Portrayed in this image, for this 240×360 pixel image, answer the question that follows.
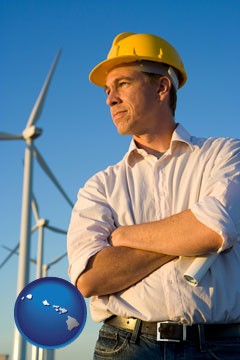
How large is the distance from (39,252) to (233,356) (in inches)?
1556

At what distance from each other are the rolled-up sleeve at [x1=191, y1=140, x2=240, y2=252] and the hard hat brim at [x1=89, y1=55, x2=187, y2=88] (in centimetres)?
126

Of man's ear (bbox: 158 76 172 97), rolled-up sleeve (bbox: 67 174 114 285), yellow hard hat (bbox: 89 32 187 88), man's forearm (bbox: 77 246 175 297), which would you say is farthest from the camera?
man's ear (bbox: 158 76 172 97)

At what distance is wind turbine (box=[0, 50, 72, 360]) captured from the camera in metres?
27.7

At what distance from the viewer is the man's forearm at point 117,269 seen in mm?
3984

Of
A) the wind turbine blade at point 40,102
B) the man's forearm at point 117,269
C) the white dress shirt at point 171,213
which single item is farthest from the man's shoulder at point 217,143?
the wind turbine blade at point 40,102

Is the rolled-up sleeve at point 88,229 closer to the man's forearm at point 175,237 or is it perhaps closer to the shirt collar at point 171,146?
the man's forearm at point 175,237

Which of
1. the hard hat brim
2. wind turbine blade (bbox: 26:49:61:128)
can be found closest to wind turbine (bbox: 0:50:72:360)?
wind turbine blade (bbox: 26:49:61:128)

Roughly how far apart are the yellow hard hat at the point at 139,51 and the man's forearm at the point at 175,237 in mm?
1558

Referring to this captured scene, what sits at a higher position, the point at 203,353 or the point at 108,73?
the point at 108,73

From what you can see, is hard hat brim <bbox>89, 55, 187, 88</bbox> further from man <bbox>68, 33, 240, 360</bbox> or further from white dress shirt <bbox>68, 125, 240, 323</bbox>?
white dress shirt <bbox>68, 125, 240, 323</bbox>

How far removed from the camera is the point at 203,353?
3717 millimetres

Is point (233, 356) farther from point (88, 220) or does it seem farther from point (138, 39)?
point (138, 39)

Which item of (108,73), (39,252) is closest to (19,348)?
(39,252)

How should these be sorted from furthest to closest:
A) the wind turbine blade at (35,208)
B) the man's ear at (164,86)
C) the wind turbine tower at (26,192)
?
the wind turbine blade at (35,208)
the wind turbine tower at (26,192)
the man's ear at (164,86)
